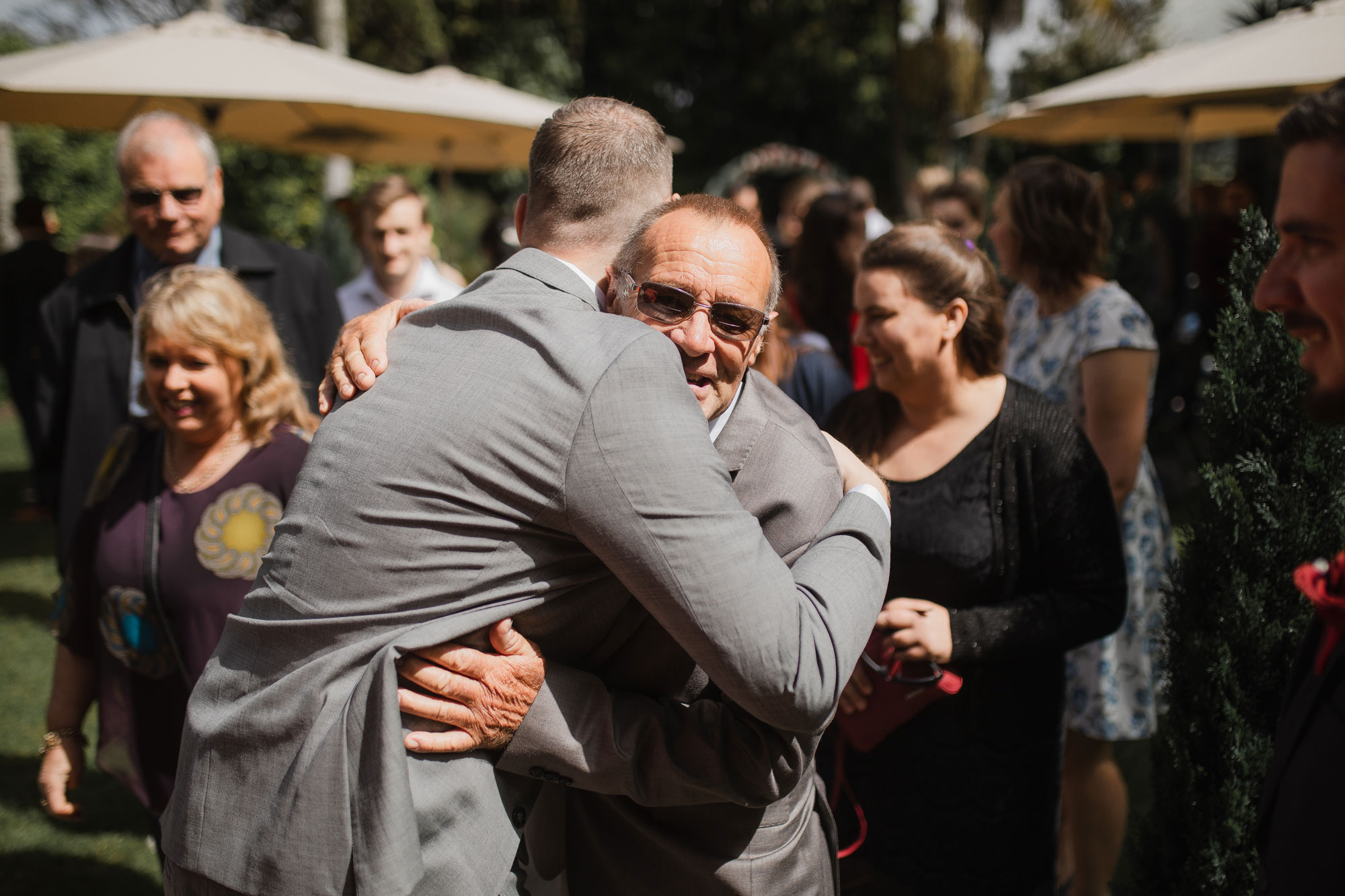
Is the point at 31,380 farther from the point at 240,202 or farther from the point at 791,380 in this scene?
the point at 240,202

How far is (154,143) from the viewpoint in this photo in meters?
3.72

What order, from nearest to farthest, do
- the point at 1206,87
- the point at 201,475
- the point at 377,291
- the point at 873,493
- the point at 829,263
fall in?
the point at 873,493 < the point at 201,475 < the point at 829,263 < the point at 1206,87 < the point at 377,291

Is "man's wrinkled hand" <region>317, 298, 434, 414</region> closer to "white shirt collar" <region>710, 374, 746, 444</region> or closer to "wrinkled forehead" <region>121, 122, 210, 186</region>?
"white shirt collar" <region>710, 374, 746, 444</region>

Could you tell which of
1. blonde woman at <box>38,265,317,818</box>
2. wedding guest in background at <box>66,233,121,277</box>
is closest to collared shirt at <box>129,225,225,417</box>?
blonde woman at <box>38,265,317,818</box>

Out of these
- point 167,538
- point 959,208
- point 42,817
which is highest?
point 959,208

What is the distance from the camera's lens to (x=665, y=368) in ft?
4.62

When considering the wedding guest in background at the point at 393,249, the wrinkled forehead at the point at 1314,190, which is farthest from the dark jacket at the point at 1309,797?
the wedding guest in background at the point at 393,249

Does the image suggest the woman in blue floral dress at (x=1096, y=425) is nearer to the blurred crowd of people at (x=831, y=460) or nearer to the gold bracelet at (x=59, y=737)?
the blurred crowd of people at (x=831, y=460)

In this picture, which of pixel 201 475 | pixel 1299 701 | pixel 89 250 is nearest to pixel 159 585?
pixel 201 475

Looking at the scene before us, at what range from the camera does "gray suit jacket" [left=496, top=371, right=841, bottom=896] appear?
1.53 metres

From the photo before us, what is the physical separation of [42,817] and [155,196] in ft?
8.77

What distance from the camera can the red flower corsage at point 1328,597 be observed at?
1.36 metres

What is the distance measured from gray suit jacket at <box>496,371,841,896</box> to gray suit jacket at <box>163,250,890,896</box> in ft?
0.40

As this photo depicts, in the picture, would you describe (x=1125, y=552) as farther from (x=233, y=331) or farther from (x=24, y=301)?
(x=24, y=301)
